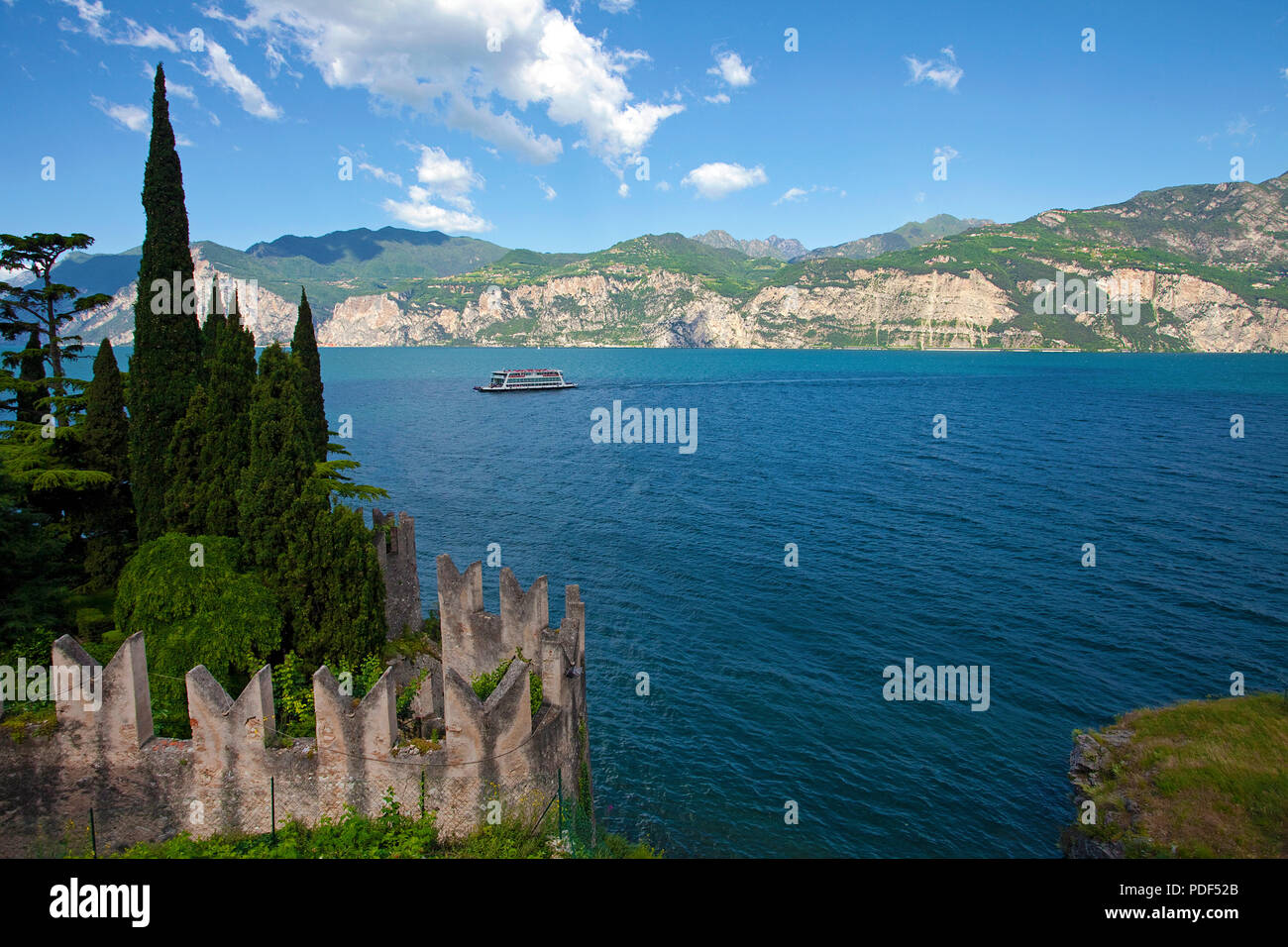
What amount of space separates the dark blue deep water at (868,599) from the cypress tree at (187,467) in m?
17.0

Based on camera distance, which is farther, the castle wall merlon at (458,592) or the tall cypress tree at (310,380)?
the tall cypress tree at (310,380)

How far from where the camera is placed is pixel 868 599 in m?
40.5

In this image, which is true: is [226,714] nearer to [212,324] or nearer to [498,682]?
[498,682]

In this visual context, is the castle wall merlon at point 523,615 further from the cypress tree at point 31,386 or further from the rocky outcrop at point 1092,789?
the cypress tree at point 31,386

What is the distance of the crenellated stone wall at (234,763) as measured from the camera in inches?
567

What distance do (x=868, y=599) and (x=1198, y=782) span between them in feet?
56.9

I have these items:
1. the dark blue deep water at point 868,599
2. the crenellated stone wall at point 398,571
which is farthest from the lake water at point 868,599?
the crenellated stone wall at point 398,571

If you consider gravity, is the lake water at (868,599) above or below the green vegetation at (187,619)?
below

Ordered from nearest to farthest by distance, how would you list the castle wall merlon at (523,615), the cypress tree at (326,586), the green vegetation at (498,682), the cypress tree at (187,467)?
1. the green vegetation at (498,682)
2. the castle wall merlon at (523,615)
3. the cypress tree at (326,586)
4. the cypress tree at (187,467)

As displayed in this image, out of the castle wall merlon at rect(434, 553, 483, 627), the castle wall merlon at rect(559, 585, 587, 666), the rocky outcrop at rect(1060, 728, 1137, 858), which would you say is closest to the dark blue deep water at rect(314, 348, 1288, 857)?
the rocky outcrop at rect(1060, 728, 1137, 858)

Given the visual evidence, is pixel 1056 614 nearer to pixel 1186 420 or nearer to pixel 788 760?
pixel 788 760

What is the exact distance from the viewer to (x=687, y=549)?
1953 inches
